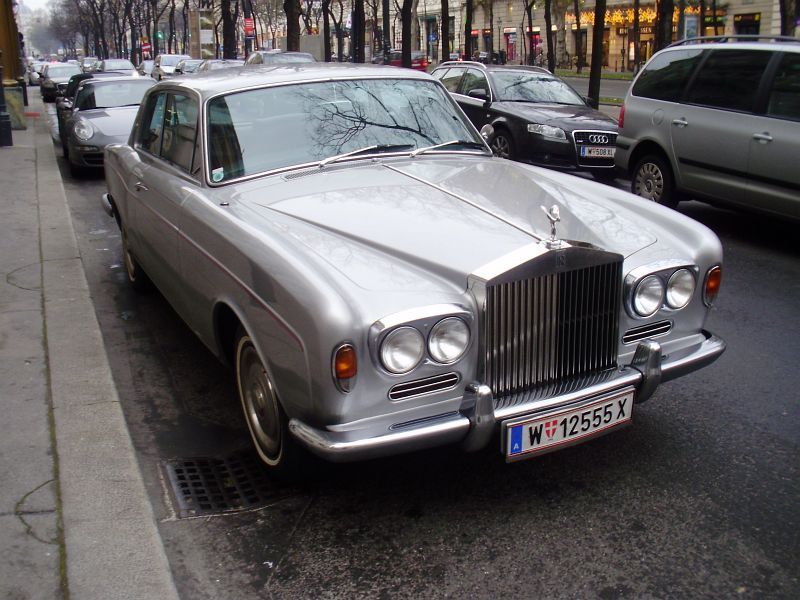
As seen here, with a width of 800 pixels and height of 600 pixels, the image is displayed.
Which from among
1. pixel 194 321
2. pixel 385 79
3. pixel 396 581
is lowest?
pixel 396 581

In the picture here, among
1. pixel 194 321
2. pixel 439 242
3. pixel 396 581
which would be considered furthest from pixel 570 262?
pixel 194 321

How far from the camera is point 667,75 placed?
895 cm

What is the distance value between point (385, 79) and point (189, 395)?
216cm

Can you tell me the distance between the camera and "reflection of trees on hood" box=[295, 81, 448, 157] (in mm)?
4582

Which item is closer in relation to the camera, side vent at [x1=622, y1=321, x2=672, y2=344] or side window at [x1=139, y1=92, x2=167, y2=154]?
side vent at [x1=622, y1=321, x2=672, y2=344]

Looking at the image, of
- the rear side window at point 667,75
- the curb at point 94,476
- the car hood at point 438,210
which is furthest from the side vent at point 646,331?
the rear side window at point 667,75

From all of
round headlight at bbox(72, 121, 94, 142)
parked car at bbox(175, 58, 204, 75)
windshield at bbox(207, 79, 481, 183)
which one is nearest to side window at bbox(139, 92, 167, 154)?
windshield at bbox(207, 79, 481, 183)

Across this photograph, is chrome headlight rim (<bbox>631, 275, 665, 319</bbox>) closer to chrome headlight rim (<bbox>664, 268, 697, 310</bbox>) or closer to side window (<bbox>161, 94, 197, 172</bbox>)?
chrome headlight rim (<bbox>664, 268, 697, 310</bbox>)

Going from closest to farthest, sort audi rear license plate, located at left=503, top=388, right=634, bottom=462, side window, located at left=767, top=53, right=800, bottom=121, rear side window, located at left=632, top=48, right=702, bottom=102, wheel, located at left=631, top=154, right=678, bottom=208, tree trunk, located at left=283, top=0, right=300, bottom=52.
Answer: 1. audi rear license plate, located at left=503, top=388, right=634, bottom=462
2. side window, located at left=767, top=53, right=800, bottom=121
3. rear side window, located at left=632, top=48, right=702, bottom=102
4. wheel, located at left=631, top=154, right=678, bottom=208
5. tree trunk, located at left=283, top=0, right=300, bottom=52

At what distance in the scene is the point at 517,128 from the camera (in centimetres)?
1178

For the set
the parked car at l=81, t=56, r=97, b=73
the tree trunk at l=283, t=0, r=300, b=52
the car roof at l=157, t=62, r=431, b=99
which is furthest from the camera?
the parked car at l=81, t=56, r=97, b=73

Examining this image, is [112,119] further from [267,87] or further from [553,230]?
[553,230]

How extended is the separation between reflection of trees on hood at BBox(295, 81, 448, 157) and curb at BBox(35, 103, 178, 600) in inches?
70.7

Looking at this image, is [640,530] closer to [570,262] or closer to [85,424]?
[570,262]
